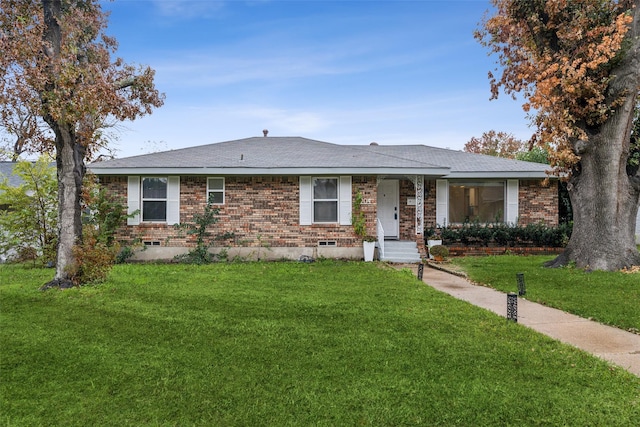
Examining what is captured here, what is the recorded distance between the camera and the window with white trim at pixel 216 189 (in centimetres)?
1378

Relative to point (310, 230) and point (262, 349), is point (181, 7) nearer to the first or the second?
point (310, 230)

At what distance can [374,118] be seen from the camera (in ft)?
81.7

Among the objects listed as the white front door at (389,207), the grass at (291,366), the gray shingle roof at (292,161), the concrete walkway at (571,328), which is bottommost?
the concrete walkway at (571,328)

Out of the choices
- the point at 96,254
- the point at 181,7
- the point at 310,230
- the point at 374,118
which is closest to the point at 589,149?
the point at 310,230

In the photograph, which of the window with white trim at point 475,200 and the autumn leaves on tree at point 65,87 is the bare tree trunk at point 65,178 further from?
the window with white trim at point 475,200

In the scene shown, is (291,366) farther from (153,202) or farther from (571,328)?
(153,202)

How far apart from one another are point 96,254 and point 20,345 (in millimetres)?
4058

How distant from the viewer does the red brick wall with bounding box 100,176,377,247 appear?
44.9ft

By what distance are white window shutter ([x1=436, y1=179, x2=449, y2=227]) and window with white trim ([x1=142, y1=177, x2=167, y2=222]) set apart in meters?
9.49

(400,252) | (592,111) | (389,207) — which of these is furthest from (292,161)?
(592,111)

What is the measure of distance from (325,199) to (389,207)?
2802 millimetres

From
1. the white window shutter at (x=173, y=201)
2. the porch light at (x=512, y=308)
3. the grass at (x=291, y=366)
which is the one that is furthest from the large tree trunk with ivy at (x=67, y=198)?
the porch light at (x=512, y=308)

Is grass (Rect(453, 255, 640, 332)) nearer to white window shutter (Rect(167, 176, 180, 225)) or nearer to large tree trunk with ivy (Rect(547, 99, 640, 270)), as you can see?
large tree trunk with ivy (Rect(547, 99, 640, 270))

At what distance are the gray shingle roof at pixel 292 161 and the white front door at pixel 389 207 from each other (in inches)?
44.8
